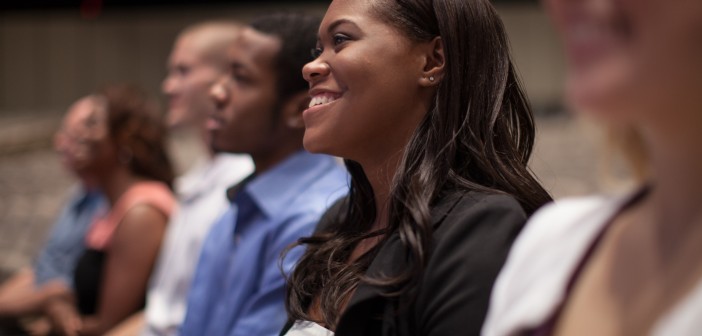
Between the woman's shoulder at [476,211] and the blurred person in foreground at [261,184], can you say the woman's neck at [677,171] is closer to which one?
the woman's shoulder at [476,211]

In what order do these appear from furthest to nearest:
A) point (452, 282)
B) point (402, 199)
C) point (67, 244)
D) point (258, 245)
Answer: point (67, 244)
point (258, 245)
point (402, 199)
point (452, 282)

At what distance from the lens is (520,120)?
159cm

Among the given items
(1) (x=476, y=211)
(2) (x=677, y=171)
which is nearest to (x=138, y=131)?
(1) (x=476, y=211)

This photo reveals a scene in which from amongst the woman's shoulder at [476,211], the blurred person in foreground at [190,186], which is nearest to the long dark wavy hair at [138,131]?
the blurred person in foreground at [190,186]

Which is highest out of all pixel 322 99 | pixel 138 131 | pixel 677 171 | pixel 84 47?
pixel 677 171

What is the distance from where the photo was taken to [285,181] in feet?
7.45

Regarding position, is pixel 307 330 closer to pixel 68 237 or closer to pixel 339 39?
pixel 339 39

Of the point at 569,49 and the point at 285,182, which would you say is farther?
the point at 285,182

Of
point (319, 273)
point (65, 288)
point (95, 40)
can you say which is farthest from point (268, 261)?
point (95, 40)

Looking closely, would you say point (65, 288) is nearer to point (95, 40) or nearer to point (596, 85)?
point (596, 85)

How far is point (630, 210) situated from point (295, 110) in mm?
1474

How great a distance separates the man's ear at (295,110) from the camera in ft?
7.72

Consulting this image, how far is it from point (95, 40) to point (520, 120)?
12458mm

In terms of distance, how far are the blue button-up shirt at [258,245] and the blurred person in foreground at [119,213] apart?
82cm
